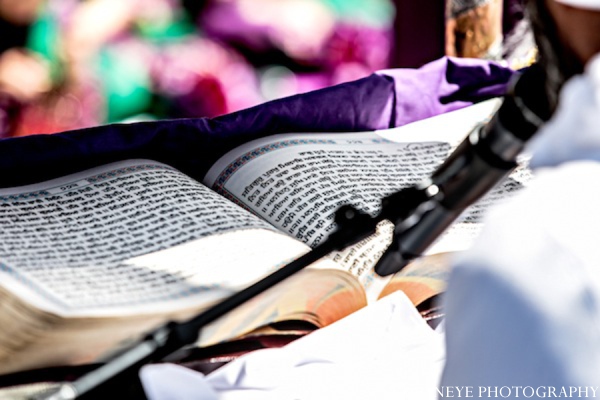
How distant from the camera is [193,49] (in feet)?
4.86

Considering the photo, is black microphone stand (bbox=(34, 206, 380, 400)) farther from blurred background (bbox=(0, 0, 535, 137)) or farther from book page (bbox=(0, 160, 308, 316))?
blurred background (bbox=(0, 0, 535, 137))

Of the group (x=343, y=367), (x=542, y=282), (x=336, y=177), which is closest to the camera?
(x=542, y=282)

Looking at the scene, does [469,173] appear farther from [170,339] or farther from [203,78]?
[203,78]

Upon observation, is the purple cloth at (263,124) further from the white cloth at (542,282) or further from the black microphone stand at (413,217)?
the white cloth at (542,282)

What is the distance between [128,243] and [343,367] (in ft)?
0.62

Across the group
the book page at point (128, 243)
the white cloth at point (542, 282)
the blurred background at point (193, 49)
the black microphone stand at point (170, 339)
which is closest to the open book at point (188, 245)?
the book page at point (128, 243)

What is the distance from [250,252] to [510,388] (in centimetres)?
32

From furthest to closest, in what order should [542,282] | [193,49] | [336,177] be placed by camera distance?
[193,49] < [336,177] < [542,282]

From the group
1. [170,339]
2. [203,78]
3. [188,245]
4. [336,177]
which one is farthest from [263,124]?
[203,78]

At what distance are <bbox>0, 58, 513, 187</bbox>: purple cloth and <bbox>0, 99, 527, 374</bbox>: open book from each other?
0.06 ft

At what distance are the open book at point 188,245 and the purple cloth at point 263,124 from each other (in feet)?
0.06

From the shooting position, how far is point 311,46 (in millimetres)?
1604

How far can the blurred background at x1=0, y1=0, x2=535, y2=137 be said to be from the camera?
4.43 ft

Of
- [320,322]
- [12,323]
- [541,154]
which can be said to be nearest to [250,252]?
[320,322]
